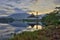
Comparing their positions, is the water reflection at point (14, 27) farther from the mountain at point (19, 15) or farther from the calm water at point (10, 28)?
the mountain at point (19, 15)

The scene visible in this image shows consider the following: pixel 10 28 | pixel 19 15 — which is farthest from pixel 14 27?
pixel 19 15

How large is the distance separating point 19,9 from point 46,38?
2.10 m

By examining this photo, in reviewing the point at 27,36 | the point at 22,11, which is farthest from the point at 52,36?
the point at 22,11

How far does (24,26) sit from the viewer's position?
4.16 meters

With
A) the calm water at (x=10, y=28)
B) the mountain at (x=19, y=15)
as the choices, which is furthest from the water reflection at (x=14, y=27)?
the mountain at (x=19, y=15)

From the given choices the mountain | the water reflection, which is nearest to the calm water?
the water reflection

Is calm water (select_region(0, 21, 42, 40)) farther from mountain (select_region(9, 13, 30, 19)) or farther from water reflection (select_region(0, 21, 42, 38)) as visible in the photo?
mountain (select_region(9, 13, 30, 19))

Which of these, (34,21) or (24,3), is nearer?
(34,21)

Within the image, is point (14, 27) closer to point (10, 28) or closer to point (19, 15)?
point (10, 28)

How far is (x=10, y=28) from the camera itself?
4031 mm

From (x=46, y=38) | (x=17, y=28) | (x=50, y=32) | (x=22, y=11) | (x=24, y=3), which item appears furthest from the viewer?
(x=24, y=3)

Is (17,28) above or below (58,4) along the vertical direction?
below

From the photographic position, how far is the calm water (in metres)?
3.72

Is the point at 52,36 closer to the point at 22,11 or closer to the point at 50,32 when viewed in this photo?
the point at 50,32
